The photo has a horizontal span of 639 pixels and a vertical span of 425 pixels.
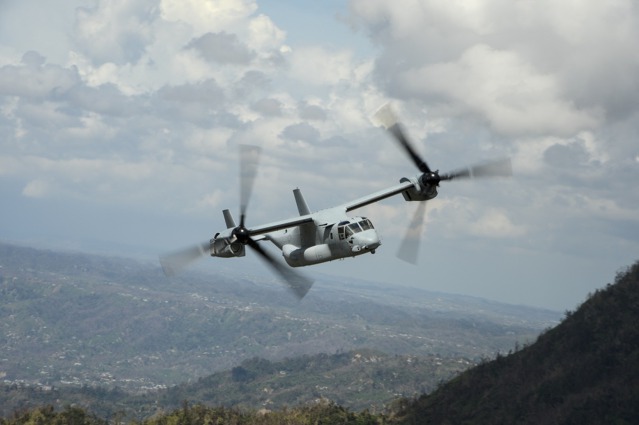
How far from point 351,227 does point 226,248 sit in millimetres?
12074

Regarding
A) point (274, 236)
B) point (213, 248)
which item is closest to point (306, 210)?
point (274, 236)

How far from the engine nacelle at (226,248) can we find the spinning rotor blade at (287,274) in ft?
3.79

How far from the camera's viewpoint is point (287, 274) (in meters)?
74.6

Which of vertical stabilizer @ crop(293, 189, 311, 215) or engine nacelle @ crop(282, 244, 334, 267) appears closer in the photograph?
engine nacelle @ crop(282, 244, 334, 267)

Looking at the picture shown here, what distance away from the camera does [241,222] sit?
7638cm

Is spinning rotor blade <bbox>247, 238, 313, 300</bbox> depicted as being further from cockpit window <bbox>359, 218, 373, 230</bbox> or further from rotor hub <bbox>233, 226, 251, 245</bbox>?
cockpit window <bbox>359, 218, 373, 230</bbox>

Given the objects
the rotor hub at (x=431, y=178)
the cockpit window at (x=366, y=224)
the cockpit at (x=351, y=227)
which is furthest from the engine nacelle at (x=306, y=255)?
the rotor hub at (x=431, y=178)

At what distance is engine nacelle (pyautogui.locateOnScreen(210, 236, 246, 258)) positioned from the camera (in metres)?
74.8

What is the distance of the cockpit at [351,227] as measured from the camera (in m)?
69.6

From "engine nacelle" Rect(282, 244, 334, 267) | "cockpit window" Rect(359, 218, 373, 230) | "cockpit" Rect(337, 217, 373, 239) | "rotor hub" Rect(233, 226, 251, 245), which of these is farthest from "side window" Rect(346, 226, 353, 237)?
"rotor hub" Rect(233, 226, 251, 245)

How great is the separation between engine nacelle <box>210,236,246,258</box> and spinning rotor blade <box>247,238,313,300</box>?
115cm

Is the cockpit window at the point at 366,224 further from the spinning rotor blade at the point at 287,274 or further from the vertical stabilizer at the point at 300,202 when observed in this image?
the vertical stabilizer at the point at 300,202

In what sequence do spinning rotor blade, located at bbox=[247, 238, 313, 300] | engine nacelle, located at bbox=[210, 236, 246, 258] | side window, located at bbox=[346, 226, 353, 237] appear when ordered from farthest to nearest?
engine nacelle, located at bbox=[210, 236, 246, 258] < spinning rotor blade, located at bbox=[247, 238, 313, 300] < side window, located at bbox=[346, 226, 353, 237]

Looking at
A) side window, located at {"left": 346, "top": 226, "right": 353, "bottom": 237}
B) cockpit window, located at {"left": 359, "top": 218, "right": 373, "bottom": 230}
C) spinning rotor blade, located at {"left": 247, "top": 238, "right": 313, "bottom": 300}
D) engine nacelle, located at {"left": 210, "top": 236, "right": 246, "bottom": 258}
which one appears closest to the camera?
side window, located at {"left": 346, "top": 226, "right": 353, "bottom": 237}
